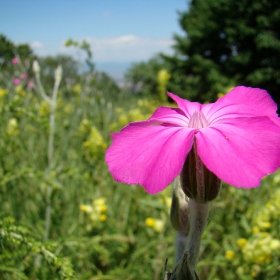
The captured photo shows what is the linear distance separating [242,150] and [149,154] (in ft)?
0.46

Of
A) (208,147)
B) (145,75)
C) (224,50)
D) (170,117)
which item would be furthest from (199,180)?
(145,75)

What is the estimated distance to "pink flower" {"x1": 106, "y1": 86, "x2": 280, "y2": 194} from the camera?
0.43m

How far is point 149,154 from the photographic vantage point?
50 cm

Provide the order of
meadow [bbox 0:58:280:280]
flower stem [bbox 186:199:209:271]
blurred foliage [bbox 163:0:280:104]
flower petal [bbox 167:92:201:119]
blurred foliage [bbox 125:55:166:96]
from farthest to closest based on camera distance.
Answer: blurred foliage [bbox 125:55:166:96] < blurred foliage [bbox 163:0:280:104] < meadow [bbox 0:58:280:280] < flower petal [bbox 167:92:201:119] < flower stem [bbox 186:199:209:271]

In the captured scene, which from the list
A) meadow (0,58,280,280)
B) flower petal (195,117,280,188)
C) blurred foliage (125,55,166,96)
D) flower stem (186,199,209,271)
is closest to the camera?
flower petal (195,117,280,188)

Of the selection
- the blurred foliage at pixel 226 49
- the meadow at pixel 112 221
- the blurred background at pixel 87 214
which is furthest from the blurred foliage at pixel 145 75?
the meadow at pixel 112 221

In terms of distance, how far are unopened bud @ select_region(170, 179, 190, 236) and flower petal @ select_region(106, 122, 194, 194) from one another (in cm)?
13

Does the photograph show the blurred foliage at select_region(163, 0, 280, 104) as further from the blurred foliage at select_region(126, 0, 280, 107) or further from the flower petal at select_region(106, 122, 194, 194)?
the flower petal at select_region(106, 122, 194, 194)

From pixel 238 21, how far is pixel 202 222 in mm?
10625

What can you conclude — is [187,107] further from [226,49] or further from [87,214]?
[226,49]

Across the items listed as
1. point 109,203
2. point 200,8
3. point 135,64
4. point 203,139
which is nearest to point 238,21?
point 200,8

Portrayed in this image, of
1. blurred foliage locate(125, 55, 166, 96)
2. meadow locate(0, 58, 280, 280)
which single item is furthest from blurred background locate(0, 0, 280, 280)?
blurred foliage locate(125, 55, 166, 96)

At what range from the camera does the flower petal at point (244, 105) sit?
0.56 metres

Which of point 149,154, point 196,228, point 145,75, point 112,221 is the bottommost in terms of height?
point 112,221
